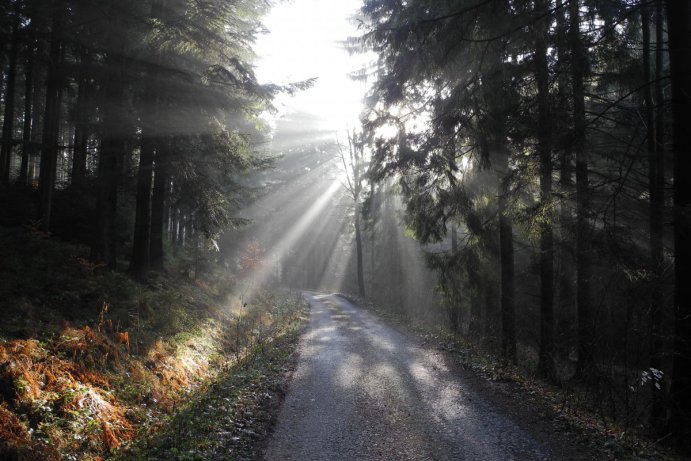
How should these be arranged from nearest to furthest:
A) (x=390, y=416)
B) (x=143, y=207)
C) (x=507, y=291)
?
(x=390, y=416)
(x=507, y=291)
(x=143, y=207)

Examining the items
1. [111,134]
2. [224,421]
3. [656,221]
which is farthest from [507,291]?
[111,134]

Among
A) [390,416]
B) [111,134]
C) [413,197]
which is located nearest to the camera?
[390,416]

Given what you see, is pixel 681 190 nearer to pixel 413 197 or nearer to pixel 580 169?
pixel 580 169

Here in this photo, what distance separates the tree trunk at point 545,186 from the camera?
7.82 meters

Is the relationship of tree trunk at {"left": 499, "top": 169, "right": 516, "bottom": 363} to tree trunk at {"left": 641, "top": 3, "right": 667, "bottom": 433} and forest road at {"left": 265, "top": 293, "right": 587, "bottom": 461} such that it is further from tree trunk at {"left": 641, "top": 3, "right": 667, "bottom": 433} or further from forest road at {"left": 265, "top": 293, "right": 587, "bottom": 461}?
tree trunk at {"left": 641, "top": 3, "right": 667, "bottom": 433}

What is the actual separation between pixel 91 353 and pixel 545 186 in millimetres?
9556

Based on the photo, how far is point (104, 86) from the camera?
496 inches

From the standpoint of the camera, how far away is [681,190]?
6.00 metres

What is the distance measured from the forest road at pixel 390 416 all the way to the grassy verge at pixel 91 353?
5.14 feet

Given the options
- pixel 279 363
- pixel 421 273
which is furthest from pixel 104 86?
pixel 421 273

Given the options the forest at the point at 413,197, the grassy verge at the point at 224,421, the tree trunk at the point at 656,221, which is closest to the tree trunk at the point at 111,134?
the forest at the point at 413,197

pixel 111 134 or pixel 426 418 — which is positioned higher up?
pixel 111 134

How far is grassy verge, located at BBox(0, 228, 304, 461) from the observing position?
17.4 ft

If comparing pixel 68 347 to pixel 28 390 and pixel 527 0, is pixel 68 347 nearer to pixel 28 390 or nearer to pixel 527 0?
pixel 28 390
